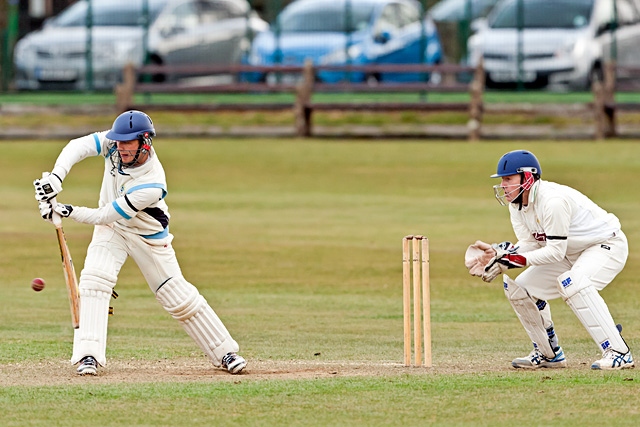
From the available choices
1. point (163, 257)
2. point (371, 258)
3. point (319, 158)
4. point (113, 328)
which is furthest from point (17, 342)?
point (319, 158)

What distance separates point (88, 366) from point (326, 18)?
68.5ft

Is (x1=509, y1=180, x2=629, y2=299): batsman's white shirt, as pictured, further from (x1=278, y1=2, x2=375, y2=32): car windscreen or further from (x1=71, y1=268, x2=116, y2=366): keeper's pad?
(x1=278, y1=2, x2=375, y2=32): car windscreen

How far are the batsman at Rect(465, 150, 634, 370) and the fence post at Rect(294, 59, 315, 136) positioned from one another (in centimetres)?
1825

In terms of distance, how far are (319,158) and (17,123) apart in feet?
24.2

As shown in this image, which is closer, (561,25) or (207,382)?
(207,382)

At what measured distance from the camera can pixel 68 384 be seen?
7.96 m

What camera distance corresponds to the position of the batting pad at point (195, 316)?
852cm

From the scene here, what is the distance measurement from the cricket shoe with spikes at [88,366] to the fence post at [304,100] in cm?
1879

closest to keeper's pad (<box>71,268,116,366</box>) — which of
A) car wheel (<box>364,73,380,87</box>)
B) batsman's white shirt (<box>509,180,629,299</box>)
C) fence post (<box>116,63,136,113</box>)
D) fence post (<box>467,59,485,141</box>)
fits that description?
batsman's white shirt (<box>509,180,629,299</box>)

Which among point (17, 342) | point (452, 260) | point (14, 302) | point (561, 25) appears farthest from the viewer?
point (561, 25)

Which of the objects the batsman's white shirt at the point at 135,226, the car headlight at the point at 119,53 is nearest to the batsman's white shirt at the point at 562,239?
the batsman's white shirt at the point at 135,226

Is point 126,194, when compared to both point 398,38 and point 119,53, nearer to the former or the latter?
point 398,38

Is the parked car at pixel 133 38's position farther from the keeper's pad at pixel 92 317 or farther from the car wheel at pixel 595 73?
the keeper's pad at pixel 92 317

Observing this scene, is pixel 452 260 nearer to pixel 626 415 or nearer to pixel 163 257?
pixel 163 257
